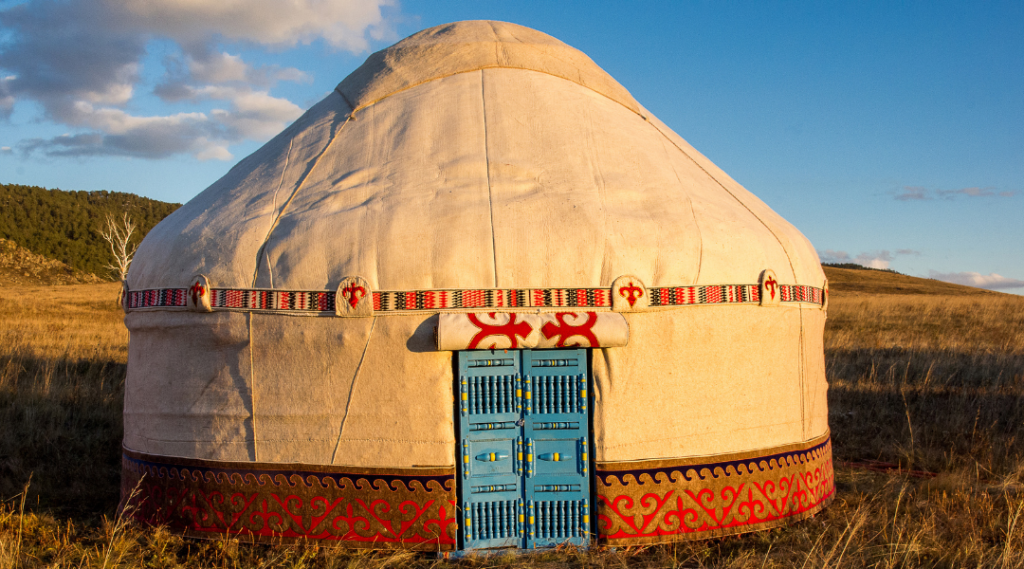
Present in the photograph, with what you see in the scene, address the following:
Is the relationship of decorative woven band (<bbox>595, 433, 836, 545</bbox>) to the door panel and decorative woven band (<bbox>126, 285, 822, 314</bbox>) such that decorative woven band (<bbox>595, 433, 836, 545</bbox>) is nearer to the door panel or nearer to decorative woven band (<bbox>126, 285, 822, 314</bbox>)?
the door panel

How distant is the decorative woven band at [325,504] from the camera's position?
361cm

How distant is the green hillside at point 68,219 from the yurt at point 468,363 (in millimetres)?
29840

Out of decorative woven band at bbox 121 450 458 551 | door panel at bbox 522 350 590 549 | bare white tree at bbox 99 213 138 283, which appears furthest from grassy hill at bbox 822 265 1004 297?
bare white tree at bbox 99 213 138 283

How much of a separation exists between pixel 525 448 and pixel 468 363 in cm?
56

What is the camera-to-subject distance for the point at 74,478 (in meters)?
5.47

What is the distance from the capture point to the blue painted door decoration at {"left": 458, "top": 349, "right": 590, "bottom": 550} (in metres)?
3.66

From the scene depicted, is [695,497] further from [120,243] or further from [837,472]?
[120,243]

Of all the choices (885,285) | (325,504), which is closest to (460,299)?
(325,504)

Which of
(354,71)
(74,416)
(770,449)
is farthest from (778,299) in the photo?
(74,416)

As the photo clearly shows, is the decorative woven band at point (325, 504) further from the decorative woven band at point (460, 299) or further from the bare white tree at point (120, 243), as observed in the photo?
the bare white tree at point (120, 243)

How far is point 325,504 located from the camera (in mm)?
3656

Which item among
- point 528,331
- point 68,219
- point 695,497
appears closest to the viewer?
point 528,331

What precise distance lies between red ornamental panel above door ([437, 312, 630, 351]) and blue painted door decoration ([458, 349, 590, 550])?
0.61ft

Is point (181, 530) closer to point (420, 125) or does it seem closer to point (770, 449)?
point (420, 125)
